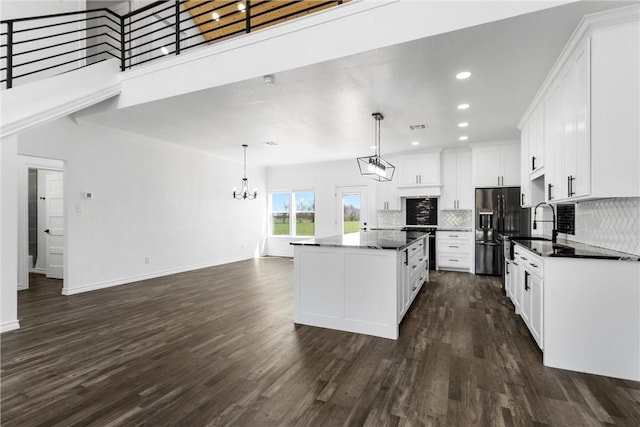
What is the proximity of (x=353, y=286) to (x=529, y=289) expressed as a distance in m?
1.71

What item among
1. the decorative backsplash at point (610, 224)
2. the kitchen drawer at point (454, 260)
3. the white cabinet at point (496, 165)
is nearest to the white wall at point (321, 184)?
the kitchen drawer at point (454, 260)

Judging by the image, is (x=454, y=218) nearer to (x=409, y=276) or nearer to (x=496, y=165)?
(x=496, y=165)

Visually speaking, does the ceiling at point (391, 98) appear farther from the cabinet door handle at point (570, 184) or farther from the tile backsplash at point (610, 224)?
the tile backsplash at point (610, 224)

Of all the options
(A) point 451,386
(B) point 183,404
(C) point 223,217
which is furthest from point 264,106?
(C) point 223,217

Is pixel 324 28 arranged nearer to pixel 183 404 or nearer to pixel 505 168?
pixel 183 404

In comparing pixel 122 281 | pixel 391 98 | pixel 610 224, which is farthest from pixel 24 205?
pixel 610 224

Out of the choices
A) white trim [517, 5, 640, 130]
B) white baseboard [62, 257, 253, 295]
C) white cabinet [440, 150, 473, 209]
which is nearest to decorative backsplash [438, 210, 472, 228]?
white cabinet [440, 150, 473, 209]

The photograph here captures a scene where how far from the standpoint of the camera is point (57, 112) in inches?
143

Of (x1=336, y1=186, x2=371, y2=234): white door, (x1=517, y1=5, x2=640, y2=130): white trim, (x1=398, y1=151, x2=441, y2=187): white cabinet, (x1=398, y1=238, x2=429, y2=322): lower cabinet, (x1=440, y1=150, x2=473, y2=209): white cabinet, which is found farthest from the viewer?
(x1=336, y1=186, x2=371, y2=234): white door

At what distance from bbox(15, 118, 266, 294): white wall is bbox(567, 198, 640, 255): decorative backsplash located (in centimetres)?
609

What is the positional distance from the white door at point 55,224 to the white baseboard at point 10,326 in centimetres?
318

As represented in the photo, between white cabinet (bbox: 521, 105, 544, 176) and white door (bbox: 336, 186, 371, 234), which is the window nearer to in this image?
white door (bbox: 336, 186, 371, 234)

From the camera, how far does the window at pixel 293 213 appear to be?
8961 millimetres

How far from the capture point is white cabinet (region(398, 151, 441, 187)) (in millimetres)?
6883
